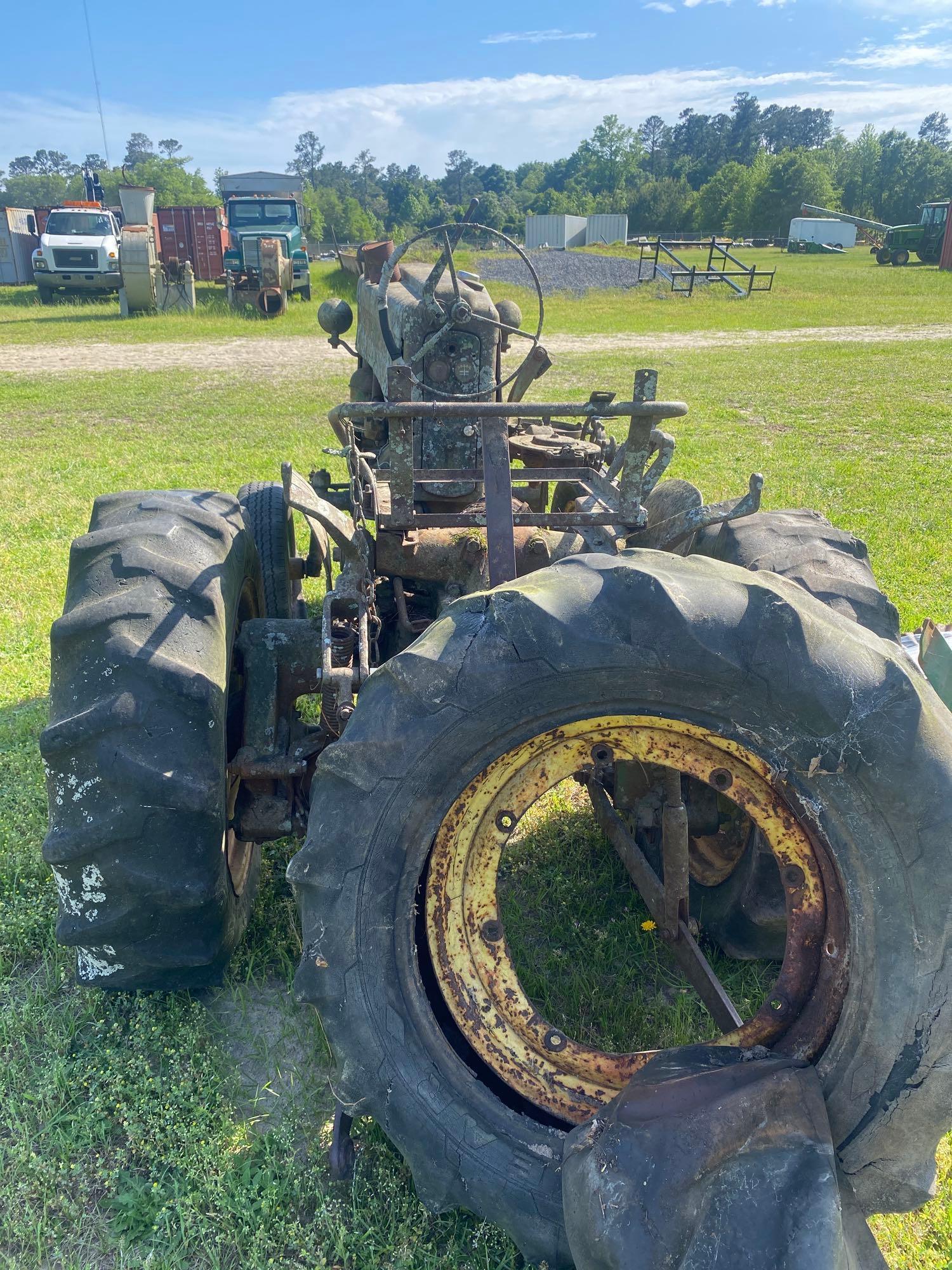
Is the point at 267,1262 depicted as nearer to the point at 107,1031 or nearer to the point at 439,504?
the point at 107,1031

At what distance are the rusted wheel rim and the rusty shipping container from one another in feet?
98.2

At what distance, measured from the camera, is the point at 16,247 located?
31.9 meters

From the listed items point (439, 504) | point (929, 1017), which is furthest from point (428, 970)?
point (439, 504)

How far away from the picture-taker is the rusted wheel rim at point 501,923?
1.94m

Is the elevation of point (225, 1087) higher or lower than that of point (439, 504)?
lower

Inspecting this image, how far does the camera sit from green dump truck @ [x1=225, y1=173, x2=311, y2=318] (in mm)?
22391

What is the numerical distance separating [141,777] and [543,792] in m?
0.98

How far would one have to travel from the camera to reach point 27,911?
117 inches

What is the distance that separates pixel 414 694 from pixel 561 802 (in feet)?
6.78

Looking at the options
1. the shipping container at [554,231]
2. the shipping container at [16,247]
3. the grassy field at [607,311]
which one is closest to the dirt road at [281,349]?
the grassy field at [607,311]

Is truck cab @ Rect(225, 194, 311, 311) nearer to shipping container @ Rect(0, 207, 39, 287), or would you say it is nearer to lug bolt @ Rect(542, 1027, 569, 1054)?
shipping container @ Rect(0, 207, 39, 287)

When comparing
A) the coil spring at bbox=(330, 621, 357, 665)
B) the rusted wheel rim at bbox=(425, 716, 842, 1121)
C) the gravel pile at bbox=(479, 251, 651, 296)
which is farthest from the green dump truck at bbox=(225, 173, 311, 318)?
the rusted wheel rim at bbox=(425, 716, 842, 1121)

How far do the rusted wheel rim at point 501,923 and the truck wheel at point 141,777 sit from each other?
2.32 feet

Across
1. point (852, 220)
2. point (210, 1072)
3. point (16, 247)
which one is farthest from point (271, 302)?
point (852, 220)
